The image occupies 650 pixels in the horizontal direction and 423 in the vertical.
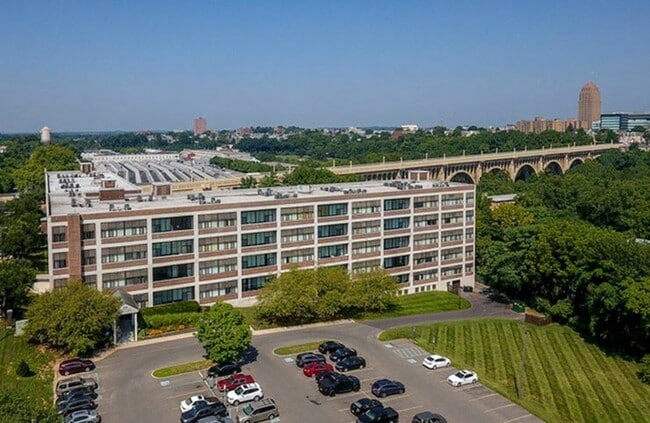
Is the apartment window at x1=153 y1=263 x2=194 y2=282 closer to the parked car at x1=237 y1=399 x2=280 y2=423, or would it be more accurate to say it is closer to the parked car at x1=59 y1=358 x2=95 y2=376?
the parked car at x1=59 y1=358 x2=95 y2=376

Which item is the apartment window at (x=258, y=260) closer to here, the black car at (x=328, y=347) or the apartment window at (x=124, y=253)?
the apartment window at (x=124, y=253)

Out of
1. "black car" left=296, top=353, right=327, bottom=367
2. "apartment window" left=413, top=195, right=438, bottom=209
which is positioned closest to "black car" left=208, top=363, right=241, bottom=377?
"black car" left=296, top=353, right=327, bottom=367

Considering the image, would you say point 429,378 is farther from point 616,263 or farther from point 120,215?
point 120,215

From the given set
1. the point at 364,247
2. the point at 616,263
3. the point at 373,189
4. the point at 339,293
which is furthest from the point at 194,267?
the point at 616,263

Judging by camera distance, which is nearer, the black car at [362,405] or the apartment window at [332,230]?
the black car at [362,405]

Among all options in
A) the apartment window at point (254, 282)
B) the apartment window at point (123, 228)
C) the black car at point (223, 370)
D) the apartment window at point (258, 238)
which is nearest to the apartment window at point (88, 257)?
the apartment window at point (123, 228)

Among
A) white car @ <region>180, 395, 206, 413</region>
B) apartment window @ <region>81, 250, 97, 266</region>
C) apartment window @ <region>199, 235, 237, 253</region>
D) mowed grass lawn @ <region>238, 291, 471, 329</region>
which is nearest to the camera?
white car @ <region>180, 395, 206, 413</region>

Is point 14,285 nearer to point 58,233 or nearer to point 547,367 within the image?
point 58,233
